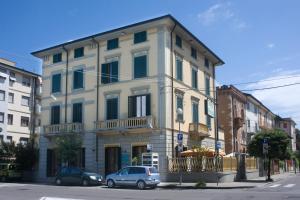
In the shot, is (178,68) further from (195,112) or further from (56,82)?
(56,82)

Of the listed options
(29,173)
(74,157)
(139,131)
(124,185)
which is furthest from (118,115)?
(29,173)

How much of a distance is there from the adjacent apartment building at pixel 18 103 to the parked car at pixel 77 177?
20354 millimetres

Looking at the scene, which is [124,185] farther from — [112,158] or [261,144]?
[261,144]

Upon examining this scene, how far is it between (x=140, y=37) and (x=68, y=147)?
1078 cm

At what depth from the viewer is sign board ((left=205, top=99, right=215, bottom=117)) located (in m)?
38.8

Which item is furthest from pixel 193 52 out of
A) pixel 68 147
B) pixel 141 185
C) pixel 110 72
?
pixel 141 185

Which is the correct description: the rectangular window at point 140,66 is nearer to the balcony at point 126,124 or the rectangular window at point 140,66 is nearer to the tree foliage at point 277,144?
the balcony at point 126,124

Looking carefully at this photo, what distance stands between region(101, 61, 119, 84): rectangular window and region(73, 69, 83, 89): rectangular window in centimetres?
254

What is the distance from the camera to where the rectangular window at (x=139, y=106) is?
3212 centimetres

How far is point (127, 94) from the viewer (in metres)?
33.4

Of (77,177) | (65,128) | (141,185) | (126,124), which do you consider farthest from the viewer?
(65,128)

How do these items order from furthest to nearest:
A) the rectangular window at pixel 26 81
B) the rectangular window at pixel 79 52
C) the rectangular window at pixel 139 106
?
the rectangular window at pixel 26 81 < the rectangular window at pixel 79 52 < the rectangular window at pixel 139 106

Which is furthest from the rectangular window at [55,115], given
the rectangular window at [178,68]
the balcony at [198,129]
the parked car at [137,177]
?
the parked car at [137,177]

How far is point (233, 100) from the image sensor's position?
5262cm
